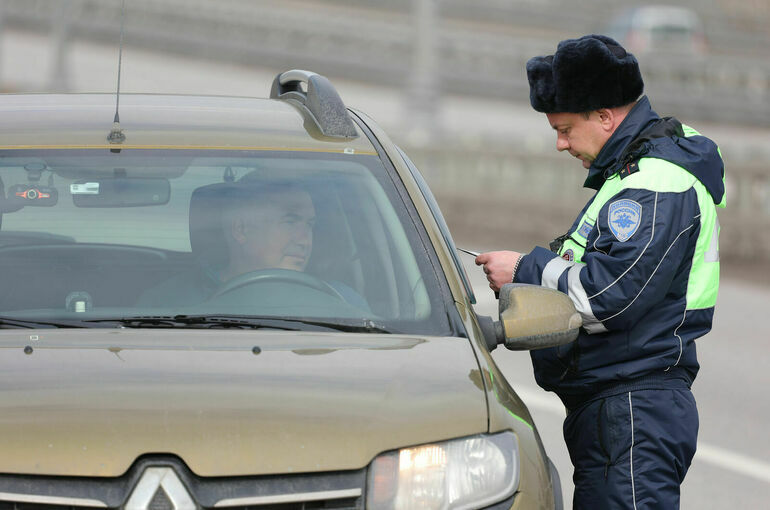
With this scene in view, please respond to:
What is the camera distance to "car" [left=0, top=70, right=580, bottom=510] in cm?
278

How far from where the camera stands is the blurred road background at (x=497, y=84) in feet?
30.1

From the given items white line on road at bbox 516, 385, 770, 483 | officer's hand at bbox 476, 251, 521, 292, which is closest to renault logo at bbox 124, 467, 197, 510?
officer's hand at bbox 476, 251, 521, 292

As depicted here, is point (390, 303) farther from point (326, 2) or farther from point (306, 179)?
point (326, 2)

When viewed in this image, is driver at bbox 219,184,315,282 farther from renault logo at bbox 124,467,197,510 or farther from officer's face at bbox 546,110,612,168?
renault logo at bbox 124,467,197,510

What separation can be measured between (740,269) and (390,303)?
12.5 m

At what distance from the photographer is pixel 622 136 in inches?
153

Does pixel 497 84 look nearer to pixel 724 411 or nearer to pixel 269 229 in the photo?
pixel 724 411

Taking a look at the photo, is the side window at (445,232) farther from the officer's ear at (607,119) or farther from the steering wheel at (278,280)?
the officer's ear at (607,119)

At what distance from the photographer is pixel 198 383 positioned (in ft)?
9.76

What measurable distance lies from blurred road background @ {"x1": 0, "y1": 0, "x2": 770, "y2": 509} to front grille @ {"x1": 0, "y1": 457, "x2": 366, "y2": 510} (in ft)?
12.2

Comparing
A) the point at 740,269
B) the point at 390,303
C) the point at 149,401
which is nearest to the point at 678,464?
the point at 390,303

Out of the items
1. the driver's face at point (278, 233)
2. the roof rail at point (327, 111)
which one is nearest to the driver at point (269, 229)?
the driver's face at point (278, 233)

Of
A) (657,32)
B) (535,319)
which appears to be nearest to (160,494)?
(535,319)

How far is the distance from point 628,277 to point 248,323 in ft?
3.42
